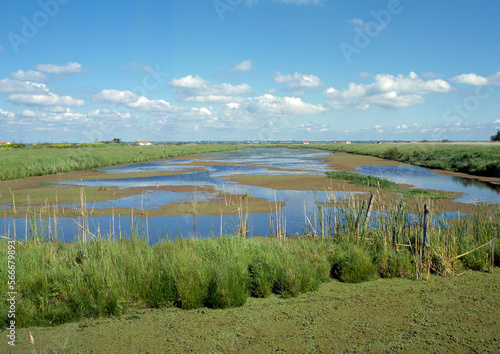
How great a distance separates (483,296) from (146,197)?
13.5 metres

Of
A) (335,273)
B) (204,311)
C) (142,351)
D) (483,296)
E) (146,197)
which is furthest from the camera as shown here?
(146,197)

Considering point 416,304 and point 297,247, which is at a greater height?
point 297,247

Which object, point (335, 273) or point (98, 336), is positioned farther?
point (335, 273)

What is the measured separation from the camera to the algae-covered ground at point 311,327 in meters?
4.37

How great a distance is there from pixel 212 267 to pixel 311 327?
5.91ft

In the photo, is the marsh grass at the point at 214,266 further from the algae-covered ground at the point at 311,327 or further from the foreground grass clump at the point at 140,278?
the algae-covered ground at the point at 311,327

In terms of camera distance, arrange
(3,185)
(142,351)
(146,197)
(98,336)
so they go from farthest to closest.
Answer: (3,185) → (146,197) → (98,336) → (142,351)

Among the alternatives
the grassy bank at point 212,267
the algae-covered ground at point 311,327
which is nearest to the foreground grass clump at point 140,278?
the grassy bank at point 212,267

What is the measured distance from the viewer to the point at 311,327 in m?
4.83

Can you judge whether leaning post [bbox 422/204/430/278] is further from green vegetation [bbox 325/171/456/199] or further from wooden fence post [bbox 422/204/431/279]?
green vegetation [bbox 325/171/456/199]

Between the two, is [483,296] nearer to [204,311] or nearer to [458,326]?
[458,326]

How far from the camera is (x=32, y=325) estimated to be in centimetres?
489

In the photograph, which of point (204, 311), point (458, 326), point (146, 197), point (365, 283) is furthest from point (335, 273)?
point (146, 197)

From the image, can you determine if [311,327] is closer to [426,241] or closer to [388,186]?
[426,241]
